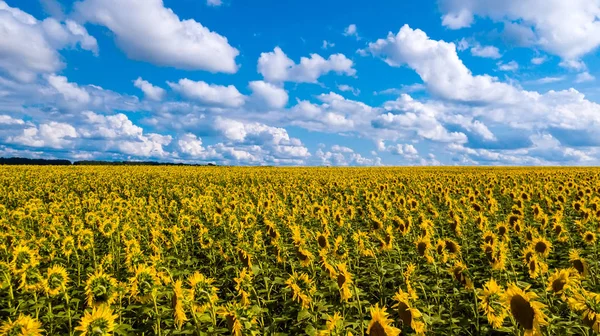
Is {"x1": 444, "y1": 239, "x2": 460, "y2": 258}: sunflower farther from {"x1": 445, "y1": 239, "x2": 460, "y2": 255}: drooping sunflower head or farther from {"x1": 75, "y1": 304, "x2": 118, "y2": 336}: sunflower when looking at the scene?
{"x1": 75, "y1": 304, "x2": 118, "y2": 336}: sunflower

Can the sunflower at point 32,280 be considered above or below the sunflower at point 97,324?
below

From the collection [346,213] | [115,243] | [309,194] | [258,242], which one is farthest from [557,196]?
[115,243]

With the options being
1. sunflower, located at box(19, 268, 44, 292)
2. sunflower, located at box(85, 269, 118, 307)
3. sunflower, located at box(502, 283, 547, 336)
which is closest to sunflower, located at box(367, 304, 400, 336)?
sunflower, located at box(502, 283, 547, 336)

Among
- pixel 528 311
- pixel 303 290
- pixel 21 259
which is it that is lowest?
pixel 303 290

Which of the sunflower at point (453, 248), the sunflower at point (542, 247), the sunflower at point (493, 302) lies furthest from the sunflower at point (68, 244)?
the sunflower at point (542, 247)

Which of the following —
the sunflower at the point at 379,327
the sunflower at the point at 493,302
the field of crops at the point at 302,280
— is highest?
the sunflower at the point at 379,327

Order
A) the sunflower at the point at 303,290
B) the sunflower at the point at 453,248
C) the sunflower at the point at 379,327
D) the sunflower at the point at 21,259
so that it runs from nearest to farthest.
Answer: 1. the sunflower at the point at 379,327
2. the sunflower at the point at 303,290
3. the sunflower at the point at 21,259
4. the sunflower at the point at 453,248

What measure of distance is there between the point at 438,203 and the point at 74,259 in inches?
538

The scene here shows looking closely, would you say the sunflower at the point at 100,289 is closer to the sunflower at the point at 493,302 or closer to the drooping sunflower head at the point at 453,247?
the sunflower at the point at 493,302

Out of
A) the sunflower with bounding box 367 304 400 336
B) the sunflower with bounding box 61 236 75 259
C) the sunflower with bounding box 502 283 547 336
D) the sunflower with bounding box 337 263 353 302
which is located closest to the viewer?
the sunflower with bounding box 367 304 400 336

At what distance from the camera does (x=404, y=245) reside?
31.4 ft

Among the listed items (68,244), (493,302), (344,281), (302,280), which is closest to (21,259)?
(68,244)

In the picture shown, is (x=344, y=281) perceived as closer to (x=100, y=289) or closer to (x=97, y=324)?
(x=97, y=324)

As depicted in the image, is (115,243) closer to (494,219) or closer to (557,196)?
(494,219)
